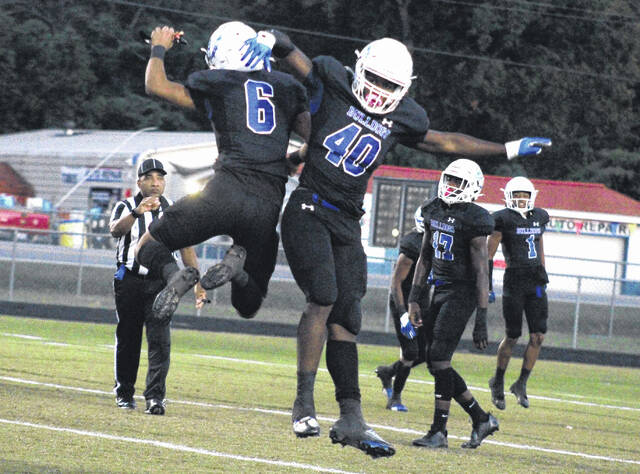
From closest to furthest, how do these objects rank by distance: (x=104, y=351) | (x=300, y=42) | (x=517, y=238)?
(x=517, y=238), (x=104, y=351), (x=300, y=42)

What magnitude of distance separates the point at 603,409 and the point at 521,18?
39023 mm

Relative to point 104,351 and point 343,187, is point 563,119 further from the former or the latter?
point 343,187

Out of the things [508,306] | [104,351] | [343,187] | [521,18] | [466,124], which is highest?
[521,18]

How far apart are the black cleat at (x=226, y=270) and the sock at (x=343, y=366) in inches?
26.4

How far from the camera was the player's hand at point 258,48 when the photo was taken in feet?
22.9

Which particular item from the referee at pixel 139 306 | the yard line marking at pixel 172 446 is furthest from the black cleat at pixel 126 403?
the yard line marking at pixel 172 446

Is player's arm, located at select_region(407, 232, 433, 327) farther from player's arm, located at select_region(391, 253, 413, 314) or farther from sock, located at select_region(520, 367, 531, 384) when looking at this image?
sock, located at select_region(520, 367, 531, 384)

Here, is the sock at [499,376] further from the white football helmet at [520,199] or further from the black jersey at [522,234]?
the white football helmet at [520,199]

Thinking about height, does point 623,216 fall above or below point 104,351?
above

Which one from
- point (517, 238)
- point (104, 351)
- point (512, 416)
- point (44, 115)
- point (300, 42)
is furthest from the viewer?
point (300, 42)

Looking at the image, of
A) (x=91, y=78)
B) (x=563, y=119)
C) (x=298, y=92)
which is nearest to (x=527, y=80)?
(x=563, y=119)

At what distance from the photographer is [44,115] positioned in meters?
50.8

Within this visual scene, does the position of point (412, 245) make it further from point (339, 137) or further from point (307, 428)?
point (307, 428)

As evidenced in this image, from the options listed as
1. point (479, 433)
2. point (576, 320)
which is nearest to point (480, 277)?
point (479, 433)
